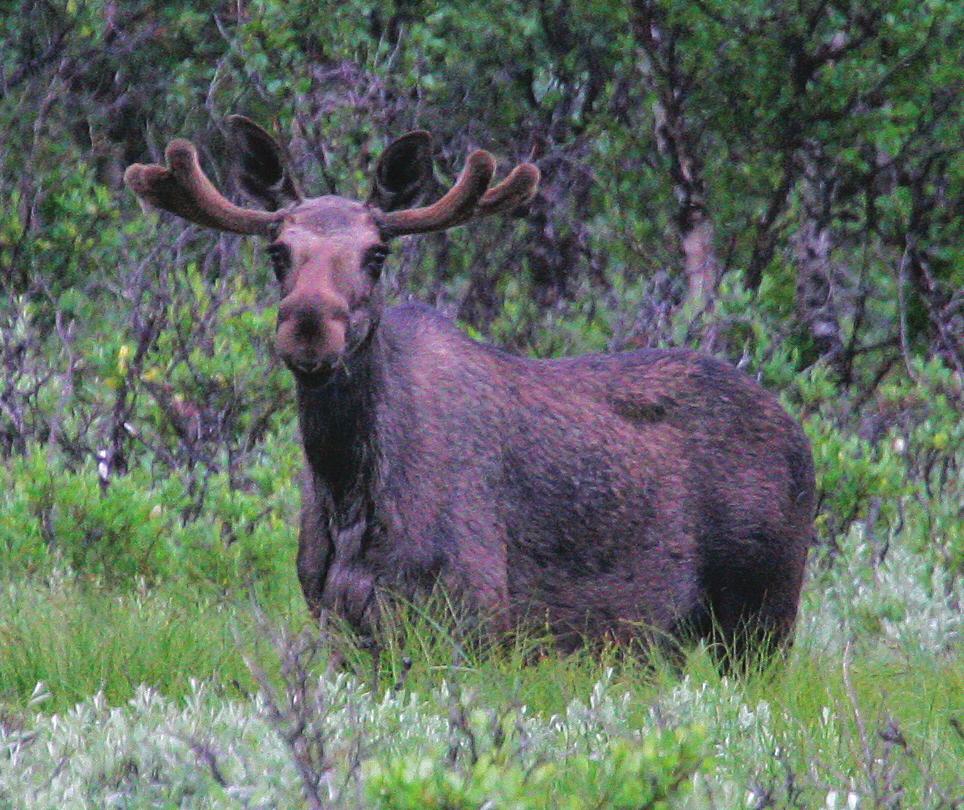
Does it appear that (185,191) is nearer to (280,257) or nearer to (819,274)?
(280,257)

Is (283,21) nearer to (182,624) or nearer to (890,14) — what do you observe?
(890,14)

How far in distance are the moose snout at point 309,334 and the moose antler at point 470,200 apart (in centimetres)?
75

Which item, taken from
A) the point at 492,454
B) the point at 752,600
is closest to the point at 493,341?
the point at 752,600

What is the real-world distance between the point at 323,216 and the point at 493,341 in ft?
16.2

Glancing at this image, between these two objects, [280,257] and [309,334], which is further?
[280,257]

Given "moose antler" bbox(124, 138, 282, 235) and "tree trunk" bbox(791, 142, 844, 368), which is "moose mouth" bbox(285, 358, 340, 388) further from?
"tree trunk" bbox(791, 142, 844, 368)

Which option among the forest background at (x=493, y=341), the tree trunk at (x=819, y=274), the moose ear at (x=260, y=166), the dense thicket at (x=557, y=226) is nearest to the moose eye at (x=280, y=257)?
the moose ear at (x=260, y=166)

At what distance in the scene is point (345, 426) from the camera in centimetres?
597

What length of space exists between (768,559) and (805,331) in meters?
5.38

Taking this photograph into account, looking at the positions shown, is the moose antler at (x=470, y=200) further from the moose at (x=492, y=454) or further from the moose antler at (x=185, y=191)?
the moose antler at (x=185, y=191)

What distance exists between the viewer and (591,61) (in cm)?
1276

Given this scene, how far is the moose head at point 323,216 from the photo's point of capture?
5.55m

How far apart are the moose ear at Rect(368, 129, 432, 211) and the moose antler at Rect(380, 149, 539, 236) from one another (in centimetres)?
12

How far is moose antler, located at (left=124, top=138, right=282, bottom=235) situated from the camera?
253 inches
